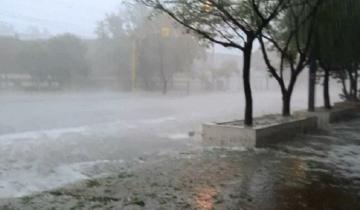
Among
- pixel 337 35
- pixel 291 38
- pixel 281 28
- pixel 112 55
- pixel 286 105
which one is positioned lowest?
pixel 286 105

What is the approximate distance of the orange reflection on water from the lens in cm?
613

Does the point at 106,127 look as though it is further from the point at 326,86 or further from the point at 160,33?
the point at 160,33

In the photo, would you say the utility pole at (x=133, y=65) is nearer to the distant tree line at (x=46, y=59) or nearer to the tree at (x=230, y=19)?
the distant tree line at (x=46, y=59)

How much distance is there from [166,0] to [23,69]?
26.6 m

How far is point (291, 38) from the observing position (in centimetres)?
1486

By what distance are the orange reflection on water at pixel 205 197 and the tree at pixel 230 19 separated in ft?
16.7

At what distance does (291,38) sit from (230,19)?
12.3ft

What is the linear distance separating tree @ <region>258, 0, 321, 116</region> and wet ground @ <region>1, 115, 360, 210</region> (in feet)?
13.9

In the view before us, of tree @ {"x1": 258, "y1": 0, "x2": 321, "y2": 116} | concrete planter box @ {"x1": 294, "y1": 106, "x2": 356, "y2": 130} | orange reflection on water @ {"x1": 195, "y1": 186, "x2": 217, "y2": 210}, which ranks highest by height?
tree @ {"x1": 258, "y1": 0, "x2": 321, "y2": 116}

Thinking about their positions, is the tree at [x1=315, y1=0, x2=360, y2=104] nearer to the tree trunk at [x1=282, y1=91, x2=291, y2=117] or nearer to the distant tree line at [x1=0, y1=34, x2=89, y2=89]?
the tree trunk at [x1=282, y1=91, x2=291, y2=117]

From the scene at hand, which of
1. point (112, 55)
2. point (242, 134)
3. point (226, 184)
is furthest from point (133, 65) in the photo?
point (226, 184)

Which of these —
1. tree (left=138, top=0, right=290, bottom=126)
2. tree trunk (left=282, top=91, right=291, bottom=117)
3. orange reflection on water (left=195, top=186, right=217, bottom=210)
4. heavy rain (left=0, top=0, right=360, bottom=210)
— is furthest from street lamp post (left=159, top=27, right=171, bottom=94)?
orange reflection on water (left=195, top=186, right=217, bottom=210)

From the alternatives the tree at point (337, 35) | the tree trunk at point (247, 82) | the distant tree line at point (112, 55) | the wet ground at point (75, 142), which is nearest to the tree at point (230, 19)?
the tree trunk at point (247, 82)

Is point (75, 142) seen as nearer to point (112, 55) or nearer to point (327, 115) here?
point (327, 115)
